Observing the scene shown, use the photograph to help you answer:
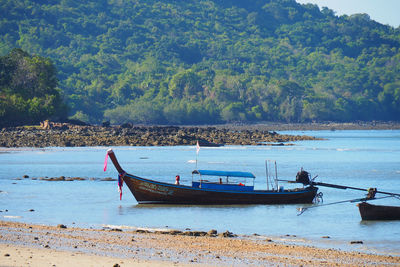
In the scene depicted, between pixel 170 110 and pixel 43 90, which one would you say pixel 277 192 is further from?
pixel 170 110

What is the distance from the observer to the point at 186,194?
30812 millimetres

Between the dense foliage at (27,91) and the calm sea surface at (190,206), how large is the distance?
35269 mm

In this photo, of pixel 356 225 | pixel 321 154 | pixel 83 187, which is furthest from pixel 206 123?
pixel 356 225

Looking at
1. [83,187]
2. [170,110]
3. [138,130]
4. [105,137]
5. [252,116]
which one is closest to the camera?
[83,187]

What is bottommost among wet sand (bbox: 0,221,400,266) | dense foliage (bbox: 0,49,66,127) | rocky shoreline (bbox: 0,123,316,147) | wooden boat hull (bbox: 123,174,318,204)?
wet sand (bbox: 0,221,400,266)

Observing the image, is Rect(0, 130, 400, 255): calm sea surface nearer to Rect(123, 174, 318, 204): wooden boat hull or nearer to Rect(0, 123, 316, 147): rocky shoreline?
Rect(123, 174, 318, 204): wooden boat hull

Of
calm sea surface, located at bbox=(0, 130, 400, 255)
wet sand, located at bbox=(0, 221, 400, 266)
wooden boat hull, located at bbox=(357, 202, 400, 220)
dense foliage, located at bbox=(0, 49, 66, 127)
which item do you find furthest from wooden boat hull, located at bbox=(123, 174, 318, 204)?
dense foliage, located at bbox=(0, 49, 66, 127)

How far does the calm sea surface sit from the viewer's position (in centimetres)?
2473

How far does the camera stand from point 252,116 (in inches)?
6919

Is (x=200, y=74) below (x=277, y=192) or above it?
above

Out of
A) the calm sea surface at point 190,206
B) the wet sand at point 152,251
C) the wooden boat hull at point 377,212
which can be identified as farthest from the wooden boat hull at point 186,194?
the wet sand at point 152,251

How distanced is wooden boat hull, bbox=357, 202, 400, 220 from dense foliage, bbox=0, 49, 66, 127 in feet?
248

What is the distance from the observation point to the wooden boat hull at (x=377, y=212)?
86.1 feet

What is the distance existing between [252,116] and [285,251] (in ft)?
513
